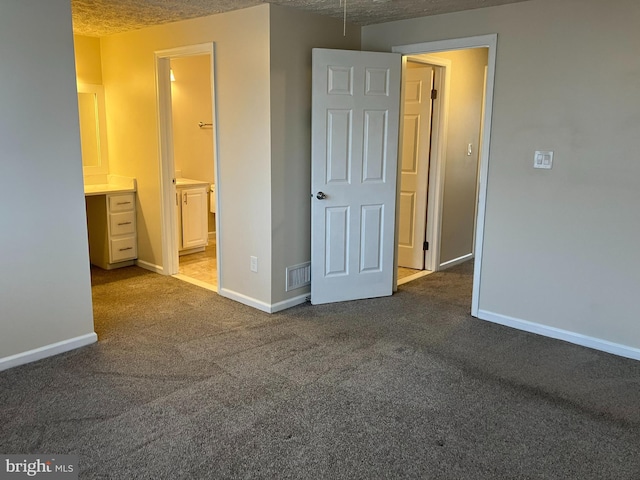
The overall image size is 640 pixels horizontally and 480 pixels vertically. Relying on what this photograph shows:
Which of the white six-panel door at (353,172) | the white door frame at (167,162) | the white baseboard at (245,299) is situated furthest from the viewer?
the white door frame at (167,162)

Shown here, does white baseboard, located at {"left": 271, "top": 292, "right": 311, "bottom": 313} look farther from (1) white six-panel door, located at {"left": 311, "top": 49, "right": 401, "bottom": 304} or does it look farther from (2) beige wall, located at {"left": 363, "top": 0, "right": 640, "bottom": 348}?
(2) beige wall, located at {"left": 363, "top": 0, "right": 640, "bottom": 348}

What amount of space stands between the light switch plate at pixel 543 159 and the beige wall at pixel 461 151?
169 cm

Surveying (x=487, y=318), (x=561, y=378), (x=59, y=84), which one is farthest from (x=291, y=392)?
(x=59, y=84)

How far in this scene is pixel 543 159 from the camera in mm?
3508

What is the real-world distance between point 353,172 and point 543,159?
1.39 metres

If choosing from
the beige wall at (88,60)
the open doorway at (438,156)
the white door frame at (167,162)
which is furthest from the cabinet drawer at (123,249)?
the open doorway at (438,156)

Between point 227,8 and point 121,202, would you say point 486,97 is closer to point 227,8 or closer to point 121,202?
point 227,8

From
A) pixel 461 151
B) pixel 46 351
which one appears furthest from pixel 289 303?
pixel 461 151

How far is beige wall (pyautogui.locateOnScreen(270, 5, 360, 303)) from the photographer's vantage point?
12.4 ft

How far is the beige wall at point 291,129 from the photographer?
12.4 ft

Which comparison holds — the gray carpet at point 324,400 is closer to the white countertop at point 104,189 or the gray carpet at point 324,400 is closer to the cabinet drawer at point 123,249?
the cabinet drawer at point 123,249

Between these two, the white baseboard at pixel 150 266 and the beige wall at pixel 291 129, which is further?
the white baseboard at pixel 150 266

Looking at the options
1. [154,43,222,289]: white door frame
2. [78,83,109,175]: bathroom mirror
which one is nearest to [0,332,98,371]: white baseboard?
[154,43,222,289]: white door frame

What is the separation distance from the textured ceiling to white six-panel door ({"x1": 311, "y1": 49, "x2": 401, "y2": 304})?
0.99 ft
